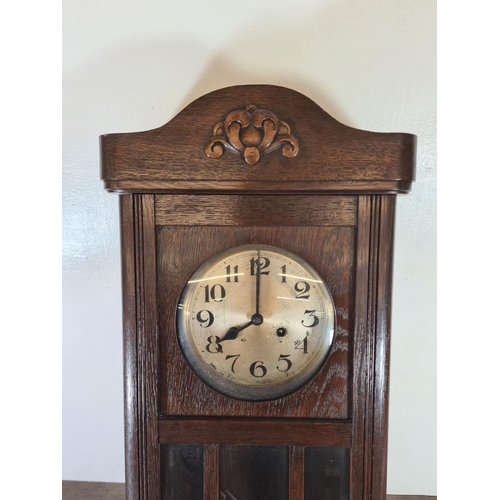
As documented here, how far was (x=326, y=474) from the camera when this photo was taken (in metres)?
0.81

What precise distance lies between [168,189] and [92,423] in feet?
1.76

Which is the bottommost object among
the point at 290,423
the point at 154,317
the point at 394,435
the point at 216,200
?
the point at 394,435

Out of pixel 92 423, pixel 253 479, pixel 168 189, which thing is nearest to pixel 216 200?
pixel 168 189

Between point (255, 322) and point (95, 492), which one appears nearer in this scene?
point (255, 322)

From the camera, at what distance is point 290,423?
0.80m

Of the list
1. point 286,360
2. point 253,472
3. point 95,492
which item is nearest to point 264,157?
point 286,360

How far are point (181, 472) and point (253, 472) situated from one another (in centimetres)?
11

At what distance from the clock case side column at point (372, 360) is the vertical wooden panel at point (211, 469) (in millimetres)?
204

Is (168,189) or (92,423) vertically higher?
(168,189)

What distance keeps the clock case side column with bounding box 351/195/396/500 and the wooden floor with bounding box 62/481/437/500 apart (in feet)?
0.90

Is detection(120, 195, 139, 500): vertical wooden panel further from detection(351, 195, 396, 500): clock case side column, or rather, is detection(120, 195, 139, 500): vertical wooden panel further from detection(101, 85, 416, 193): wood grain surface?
detection(351, 195, 396, 500): clock case side column

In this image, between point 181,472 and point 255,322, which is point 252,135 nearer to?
point 255,322

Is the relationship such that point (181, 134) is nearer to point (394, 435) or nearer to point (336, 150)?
point (336, 150)

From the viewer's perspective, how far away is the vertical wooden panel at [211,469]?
0.81 metres
